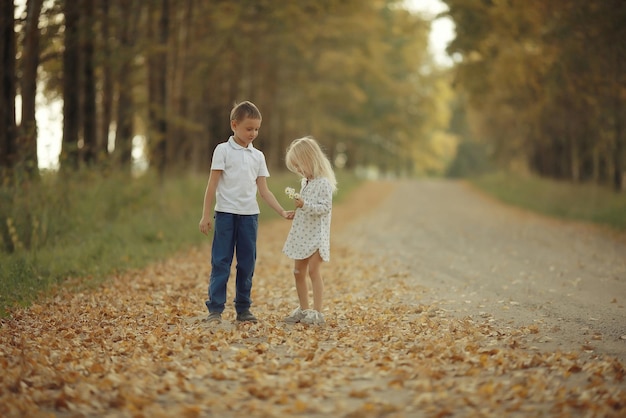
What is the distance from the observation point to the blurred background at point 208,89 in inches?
512

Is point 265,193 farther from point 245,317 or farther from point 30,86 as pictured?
point 30,86

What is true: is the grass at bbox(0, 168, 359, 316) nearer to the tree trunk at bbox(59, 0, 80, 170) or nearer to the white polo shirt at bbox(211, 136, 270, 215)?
the tree trunk at bbox(59, 0, 80, 170)

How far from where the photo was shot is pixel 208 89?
94.9 feet

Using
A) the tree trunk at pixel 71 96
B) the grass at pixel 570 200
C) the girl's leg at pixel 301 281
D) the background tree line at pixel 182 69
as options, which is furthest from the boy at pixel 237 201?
the grass at pixel 570 200

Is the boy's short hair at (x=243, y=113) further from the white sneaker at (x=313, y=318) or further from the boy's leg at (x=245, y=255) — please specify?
the white sneaker at (x=313, y=318)

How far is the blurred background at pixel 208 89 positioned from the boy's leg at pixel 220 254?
3.32m

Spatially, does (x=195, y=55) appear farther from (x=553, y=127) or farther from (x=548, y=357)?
(x=548, y=357)

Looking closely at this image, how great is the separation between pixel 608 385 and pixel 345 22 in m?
28.1

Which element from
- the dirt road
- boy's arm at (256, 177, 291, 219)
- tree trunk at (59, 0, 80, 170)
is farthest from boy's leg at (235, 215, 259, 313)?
tree trunk at (59, 0, 80, 170)

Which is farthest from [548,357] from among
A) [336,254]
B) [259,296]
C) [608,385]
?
[336,254]

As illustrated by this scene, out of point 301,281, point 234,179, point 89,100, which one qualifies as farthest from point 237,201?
point 89,100

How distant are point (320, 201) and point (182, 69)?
15.8 m

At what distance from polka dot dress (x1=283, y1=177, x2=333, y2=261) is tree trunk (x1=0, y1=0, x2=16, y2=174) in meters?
7.58

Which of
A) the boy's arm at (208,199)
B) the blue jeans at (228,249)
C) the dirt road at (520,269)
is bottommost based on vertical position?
the dirt road at (520,269)
